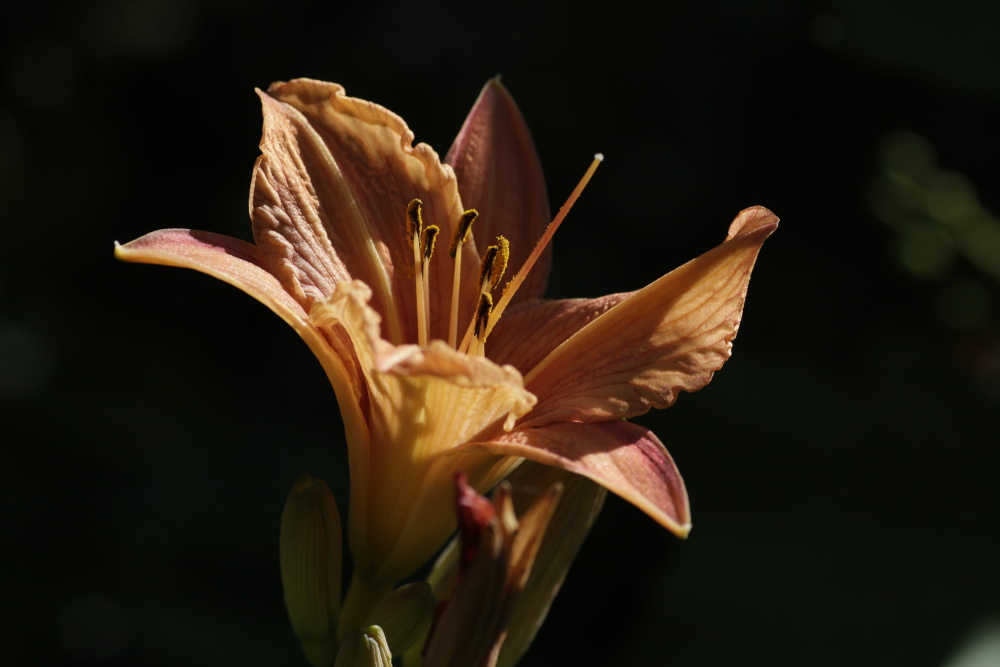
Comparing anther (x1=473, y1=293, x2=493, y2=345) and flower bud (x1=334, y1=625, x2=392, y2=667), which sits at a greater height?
anther (x1=473, y1=293, x2=493, y2=345)

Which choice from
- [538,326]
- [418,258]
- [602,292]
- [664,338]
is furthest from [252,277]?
[602,292]

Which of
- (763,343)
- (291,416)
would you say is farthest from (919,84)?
(291,416)

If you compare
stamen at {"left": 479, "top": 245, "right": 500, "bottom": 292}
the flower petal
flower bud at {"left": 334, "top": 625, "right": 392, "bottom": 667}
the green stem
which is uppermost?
stamen at {"left": 479, "top": 245, "right": 500, "bottom": 292}

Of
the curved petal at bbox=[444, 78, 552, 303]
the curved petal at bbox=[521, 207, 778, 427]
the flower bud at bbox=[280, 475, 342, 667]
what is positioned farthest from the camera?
the curved petal at bbox=[444, 78, 552, 303]

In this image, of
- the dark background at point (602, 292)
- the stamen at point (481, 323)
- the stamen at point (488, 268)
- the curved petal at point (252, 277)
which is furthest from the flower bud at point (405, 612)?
the dark background at point (602, 292)

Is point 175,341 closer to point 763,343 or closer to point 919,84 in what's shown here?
point 763,343

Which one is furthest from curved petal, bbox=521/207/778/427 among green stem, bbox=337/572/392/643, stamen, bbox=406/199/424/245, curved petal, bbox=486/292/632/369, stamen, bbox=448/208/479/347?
green stem, bbox=337/572/392/643

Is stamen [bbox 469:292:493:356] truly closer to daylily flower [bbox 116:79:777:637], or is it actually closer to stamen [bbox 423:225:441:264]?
daylily flower [bbox 116:79:777:637]

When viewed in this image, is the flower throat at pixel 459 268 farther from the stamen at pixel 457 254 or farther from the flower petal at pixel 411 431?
the flower petal at pixel 411 431
